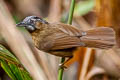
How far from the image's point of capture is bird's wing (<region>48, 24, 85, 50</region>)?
2.90 meters

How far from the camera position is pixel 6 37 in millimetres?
3861

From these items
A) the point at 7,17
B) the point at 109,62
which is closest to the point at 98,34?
the point at 7,17

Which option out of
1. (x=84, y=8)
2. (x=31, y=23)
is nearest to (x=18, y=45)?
(x=31, y=23)

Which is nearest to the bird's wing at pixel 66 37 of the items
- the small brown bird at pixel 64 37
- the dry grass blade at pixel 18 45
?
the small brown bird at pixel 64 37

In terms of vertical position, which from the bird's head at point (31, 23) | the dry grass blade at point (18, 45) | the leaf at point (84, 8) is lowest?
the dry grass blade at point (18, 45)

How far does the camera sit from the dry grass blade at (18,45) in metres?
3.69

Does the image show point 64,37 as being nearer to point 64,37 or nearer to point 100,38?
point 64,37

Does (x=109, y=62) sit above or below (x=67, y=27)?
below

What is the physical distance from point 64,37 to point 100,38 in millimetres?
331

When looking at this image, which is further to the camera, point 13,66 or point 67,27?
point 67,27

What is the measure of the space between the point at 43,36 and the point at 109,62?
1.99 meters

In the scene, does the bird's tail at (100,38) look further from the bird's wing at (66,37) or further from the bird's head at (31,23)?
the bird's head at (31,23)

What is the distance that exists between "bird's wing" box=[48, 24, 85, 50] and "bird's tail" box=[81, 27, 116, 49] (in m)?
0.07

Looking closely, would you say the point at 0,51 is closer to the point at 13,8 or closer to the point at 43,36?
the point at 43,36
